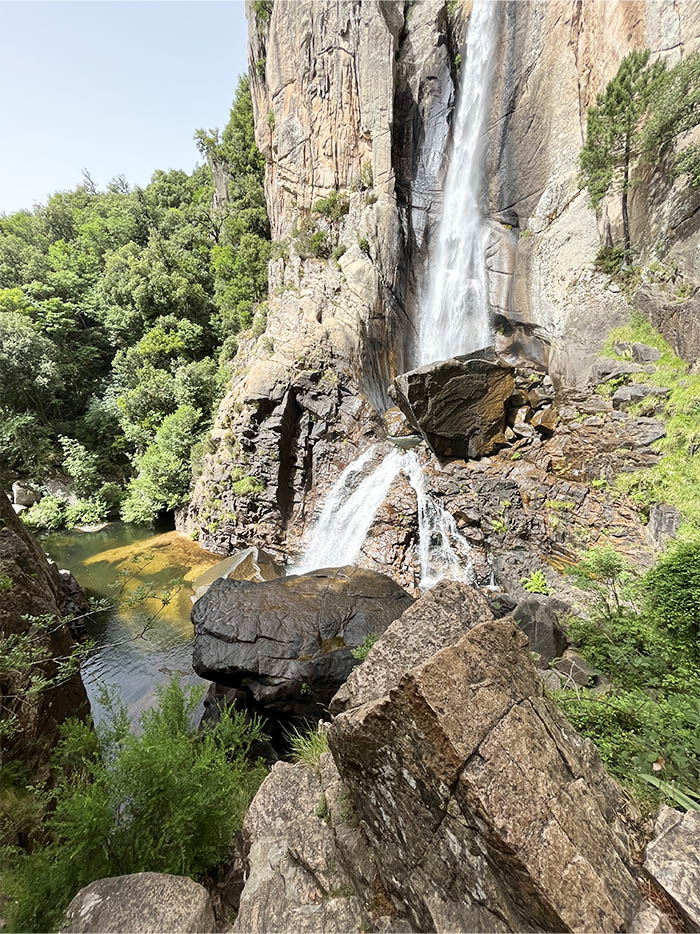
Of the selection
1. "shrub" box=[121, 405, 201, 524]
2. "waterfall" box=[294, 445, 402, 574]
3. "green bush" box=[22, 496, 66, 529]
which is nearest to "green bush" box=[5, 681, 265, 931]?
"waterfall" box=[294, 445, 402, 574]

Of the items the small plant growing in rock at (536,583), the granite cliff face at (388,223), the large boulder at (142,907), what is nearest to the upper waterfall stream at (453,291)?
the granite cliff face at (388,223)

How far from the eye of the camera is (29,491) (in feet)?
56.9

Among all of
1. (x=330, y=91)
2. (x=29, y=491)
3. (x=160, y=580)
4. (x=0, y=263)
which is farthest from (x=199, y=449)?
(x=0, y=263)

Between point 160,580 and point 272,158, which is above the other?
point 272,158

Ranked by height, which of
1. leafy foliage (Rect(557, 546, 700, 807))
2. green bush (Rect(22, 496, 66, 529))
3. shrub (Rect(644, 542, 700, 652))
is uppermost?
shrub (Rect(644, 542, 700, 652))

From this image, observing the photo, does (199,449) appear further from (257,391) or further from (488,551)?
(488,551)

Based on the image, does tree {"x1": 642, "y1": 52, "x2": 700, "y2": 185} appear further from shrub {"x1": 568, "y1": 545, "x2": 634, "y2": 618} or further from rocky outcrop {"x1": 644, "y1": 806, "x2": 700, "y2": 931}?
rocky outcrop {"x1": 644, "y1": 806, "x2": 700, "y2": 931}

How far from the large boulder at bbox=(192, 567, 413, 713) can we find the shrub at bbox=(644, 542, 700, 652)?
4.18 meters

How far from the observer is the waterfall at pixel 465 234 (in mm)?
16062

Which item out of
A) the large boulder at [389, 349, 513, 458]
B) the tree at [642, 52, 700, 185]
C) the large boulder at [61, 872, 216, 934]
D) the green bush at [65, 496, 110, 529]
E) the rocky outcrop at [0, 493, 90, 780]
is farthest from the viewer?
the green bush at [65, 496, 110, 529]

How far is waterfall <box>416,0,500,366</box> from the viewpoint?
16.1 metres

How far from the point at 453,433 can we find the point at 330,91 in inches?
703

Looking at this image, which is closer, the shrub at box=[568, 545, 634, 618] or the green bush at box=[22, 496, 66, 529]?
the shrub at box=[568, 545, 634, 618]

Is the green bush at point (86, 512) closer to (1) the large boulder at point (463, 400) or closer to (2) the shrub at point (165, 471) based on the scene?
(2) the shrub at point (165, 471)
